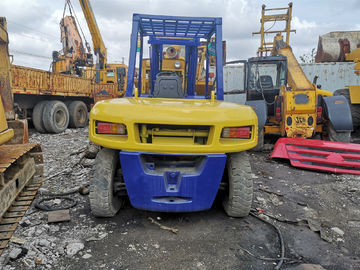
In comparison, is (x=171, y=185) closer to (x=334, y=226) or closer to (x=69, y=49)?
(x=334, y=226)

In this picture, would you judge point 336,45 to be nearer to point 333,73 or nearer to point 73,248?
point 333,73

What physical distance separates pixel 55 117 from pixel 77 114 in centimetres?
130

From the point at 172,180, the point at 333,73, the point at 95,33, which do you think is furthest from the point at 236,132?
the point at 333,73

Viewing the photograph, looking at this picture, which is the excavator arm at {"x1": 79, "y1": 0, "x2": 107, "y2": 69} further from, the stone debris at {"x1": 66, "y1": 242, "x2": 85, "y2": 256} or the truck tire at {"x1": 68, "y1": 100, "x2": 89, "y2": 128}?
the stone debris at {"x1": 66, "y1": 242, "x2": 85, "y2": 256}

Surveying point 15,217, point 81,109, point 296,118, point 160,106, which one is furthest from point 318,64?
point 15,217

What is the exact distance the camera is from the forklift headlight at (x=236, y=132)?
2451 millimetres

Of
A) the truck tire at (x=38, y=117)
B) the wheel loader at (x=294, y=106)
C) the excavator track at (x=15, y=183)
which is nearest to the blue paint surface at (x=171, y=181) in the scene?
the excavator track at (x=15, y=183)

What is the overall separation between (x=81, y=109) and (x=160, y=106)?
8275 millimetres

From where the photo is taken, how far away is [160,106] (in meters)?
2.43

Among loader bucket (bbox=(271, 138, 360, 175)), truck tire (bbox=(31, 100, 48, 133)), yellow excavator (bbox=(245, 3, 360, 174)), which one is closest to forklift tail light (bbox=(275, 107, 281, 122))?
yellow excavator (bbox=(245, 3, 360, 174))

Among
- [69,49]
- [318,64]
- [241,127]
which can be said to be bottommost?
[241,127]

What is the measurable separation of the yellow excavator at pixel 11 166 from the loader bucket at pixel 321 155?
159 inches

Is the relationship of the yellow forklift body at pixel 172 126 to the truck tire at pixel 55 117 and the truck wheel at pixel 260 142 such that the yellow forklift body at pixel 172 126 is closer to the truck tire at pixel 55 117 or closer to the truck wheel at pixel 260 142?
the truck wheel at pixel 260 142

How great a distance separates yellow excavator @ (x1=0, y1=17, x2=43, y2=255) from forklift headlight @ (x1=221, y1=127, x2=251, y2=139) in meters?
1.85
